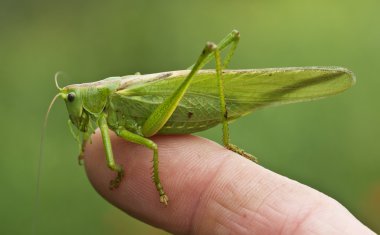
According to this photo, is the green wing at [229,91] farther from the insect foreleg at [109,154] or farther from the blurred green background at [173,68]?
the blurred green background at [173,68]

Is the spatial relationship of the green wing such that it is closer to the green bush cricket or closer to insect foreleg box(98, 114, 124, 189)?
the green bush cricket

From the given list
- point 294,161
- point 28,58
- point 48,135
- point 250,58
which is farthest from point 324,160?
point 28,58

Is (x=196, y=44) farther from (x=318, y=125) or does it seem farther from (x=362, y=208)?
(x=362, y=208)

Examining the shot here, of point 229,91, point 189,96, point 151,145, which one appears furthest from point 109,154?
point 229,91

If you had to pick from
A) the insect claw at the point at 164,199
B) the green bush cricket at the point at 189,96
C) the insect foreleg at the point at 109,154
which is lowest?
the insect claw at the point at 164,199

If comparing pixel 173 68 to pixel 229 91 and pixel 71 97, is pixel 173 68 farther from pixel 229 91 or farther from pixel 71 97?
pixel 229 91

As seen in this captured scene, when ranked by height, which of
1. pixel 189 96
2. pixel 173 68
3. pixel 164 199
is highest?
pixel 189 96

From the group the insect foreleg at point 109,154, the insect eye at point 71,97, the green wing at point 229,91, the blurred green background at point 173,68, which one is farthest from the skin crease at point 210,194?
the blurred green background at point 173,68
